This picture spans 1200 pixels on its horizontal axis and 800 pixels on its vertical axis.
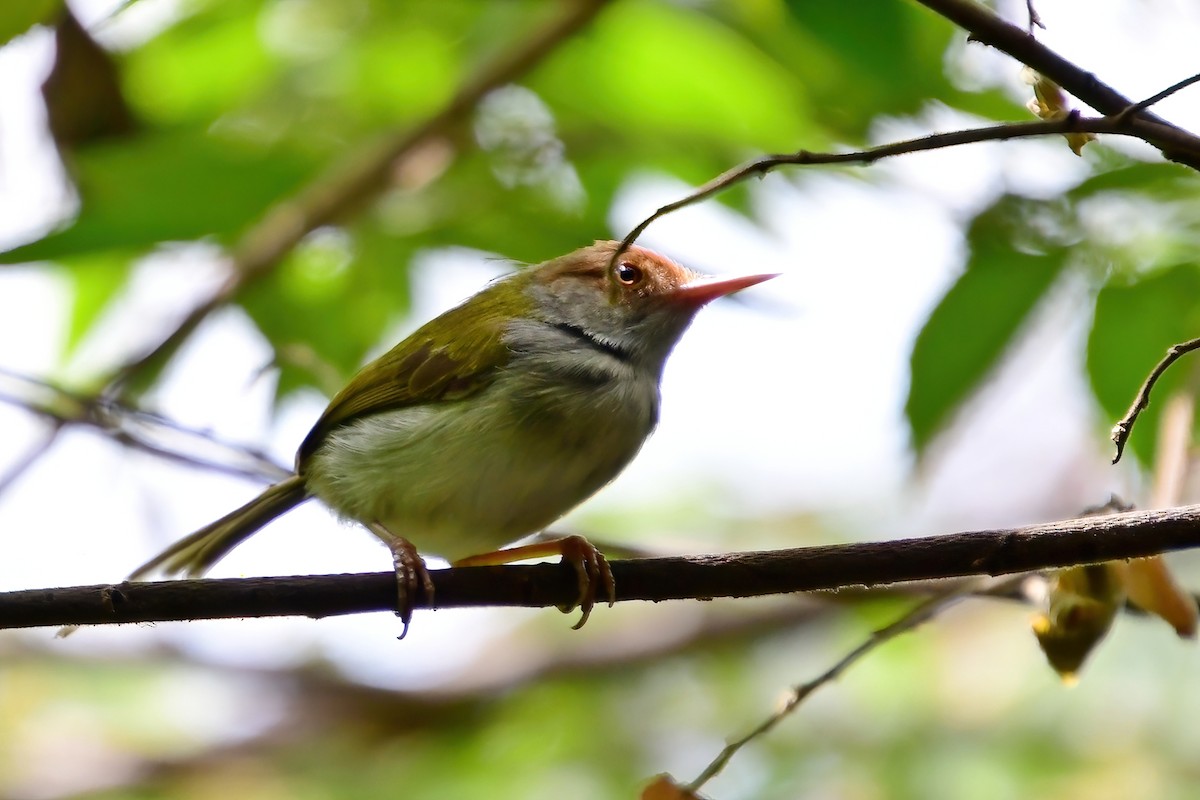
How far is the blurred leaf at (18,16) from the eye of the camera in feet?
7.25

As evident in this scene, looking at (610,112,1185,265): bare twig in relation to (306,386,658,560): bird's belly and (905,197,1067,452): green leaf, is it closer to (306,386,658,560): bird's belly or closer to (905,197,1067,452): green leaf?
(905,197,1067,452): green leaf

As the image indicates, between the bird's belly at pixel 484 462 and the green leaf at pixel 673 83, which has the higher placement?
the green leaf at pixel 673 83

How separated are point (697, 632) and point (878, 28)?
3.59 m

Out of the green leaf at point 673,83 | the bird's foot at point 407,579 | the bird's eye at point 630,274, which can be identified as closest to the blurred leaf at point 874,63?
the green leaf at point 673,83

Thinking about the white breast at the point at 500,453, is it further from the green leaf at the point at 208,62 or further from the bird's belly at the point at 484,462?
the green leaf at the point at 208,62

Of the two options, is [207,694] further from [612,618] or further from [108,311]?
[108,311]

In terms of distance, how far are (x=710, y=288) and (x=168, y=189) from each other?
136 cm

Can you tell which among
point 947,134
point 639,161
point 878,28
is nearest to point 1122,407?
point 878,28

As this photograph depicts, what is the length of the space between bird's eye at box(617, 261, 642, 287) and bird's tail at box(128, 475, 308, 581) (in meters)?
1.05

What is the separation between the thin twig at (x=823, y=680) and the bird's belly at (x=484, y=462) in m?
0.84

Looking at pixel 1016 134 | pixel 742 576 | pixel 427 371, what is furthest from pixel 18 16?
pixel 1016 134

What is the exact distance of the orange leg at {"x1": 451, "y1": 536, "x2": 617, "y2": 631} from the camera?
2426 millimetres

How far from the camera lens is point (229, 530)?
Result: 3.54m

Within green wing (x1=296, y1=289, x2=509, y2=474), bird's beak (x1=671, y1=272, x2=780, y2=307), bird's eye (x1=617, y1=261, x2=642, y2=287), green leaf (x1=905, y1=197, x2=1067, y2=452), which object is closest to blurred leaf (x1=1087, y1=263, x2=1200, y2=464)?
green leaf (x1=905, y1=197, x2=1067, y2=452)
